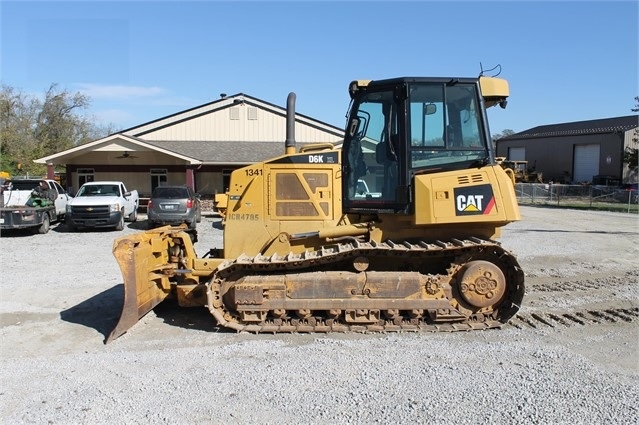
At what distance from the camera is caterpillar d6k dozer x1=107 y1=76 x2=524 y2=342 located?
20.0 ft

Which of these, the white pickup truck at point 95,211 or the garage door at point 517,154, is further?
the garage door at point 517,154

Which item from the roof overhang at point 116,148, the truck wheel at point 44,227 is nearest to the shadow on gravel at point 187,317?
the truck wheel at point 44,227

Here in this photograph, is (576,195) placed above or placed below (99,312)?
above

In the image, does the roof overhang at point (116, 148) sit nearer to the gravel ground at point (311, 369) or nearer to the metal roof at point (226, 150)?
the metal roof at point (226, 150)

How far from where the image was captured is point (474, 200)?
6.16m

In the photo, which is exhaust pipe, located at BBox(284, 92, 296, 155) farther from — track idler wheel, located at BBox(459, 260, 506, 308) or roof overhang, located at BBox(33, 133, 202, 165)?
roof overhang, located at BBox(33, 133, 202, 165)

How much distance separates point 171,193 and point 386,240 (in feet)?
43.7

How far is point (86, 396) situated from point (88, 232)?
1414cm

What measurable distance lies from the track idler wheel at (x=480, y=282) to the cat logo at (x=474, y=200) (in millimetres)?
636

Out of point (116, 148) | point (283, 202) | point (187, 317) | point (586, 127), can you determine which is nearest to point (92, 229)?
point (116, 148)

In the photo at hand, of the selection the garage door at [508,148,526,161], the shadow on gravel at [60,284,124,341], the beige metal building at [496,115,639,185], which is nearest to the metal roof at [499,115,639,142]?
the beige metal building at [496,115,639,185]

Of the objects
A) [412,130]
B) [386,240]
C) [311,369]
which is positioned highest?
[412,130]

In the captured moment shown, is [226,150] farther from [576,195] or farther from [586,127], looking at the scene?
[586,127]

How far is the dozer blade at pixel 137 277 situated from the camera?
6.00 m
